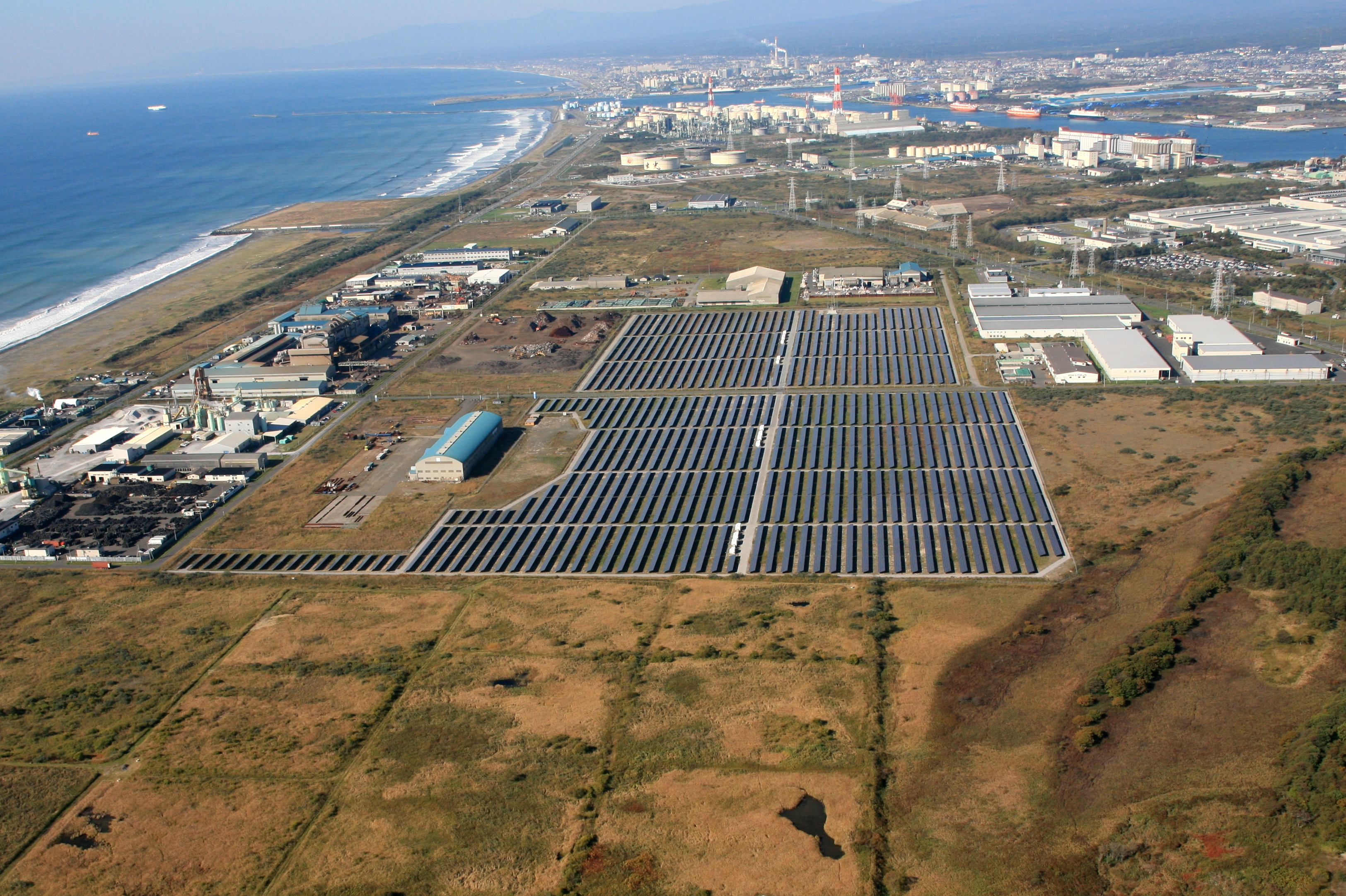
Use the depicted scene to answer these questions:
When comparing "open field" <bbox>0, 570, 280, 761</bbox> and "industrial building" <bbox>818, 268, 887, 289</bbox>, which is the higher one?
"industrial building" <bbox>818, 268, 887, 289</bbox>

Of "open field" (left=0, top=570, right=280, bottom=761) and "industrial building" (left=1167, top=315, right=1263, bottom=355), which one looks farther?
"industrial building" (left=1167, top=315, right=1263, bottom=355)

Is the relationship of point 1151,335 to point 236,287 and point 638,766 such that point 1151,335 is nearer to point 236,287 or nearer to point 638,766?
point 638,766

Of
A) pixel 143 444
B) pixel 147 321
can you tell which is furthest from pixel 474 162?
pixel 143 444

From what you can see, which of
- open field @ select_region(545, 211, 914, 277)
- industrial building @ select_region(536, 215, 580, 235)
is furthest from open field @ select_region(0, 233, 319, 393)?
open field @ select_region(545, 211, 914, 277)

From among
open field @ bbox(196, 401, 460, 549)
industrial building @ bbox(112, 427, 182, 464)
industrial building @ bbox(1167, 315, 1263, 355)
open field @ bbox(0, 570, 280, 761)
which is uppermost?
industrial building @ bbox(1167, 315, 1263, 355)

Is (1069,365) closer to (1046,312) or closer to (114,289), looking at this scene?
(1046,312)

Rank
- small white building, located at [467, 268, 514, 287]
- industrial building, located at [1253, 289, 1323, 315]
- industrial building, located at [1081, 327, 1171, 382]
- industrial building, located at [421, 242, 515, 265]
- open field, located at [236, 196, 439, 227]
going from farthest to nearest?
open field, located at [236, 196, 439, 227] < industrial building, located at [421, 242, 515, 265] < small white building, located at [467, 268, 514, 287] < industrial building, located at [1253, 289, 1323, 315] < industrial building, located at [1081, 327, 1171, 382]

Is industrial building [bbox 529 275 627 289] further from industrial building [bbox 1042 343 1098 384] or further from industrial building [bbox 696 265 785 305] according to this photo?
industrial building [bbox 1042 343 1098 384]

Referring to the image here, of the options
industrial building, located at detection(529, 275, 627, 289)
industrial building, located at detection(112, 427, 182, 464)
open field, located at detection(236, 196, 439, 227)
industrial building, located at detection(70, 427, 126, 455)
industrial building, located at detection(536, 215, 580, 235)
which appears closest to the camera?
industrial building, located at detection(112, 427, 182, 464)
